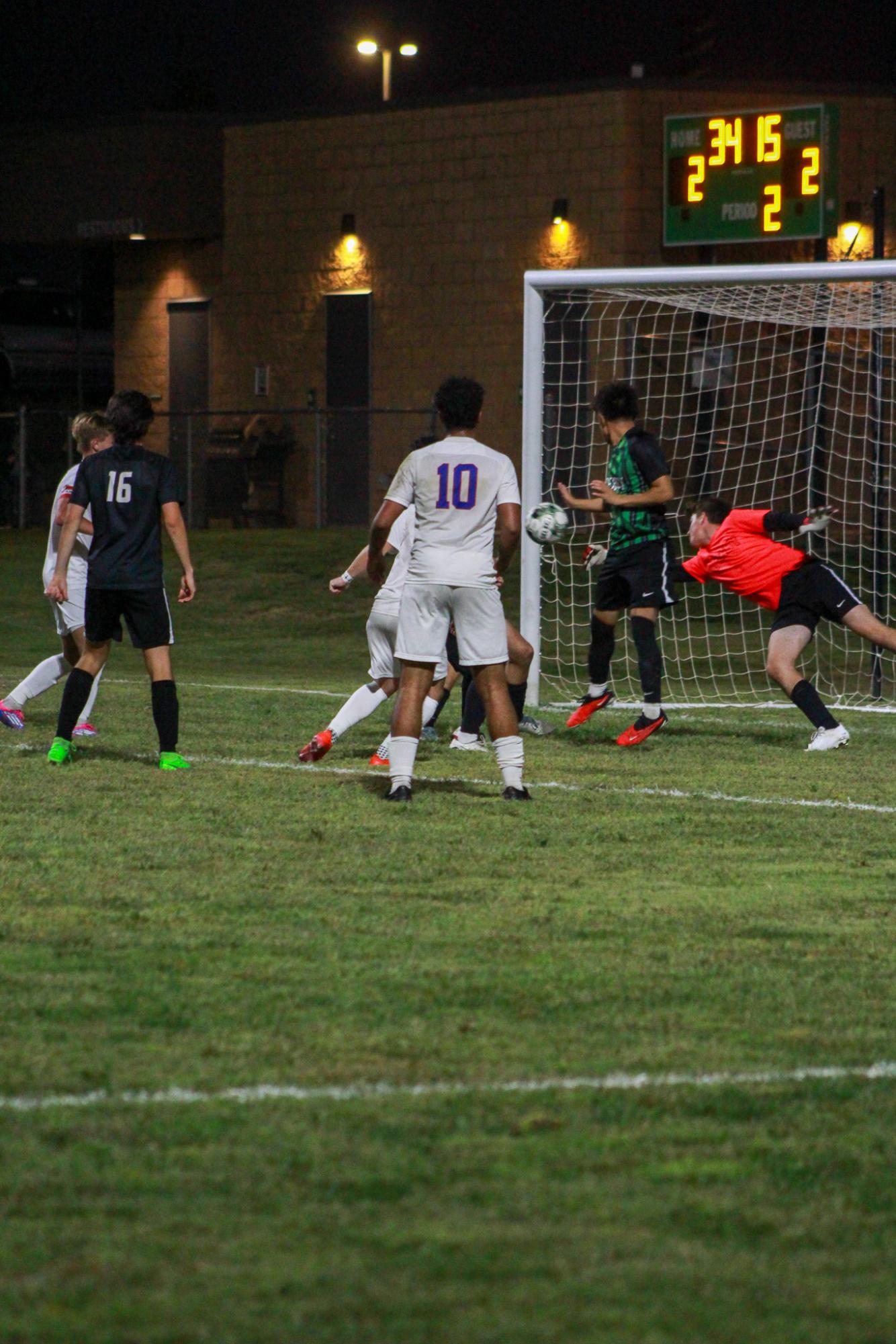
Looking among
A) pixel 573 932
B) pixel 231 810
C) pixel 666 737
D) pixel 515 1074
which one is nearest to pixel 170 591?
pixel 666 737

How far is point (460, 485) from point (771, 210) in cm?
1555

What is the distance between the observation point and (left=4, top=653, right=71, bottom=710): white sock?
11305 millimetres

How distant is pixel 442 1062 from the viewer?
15.0 feet

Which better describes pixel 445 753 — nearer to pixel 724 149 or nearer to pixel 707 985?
pixel 707 985

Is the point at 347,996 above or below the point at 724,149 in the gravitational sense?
below

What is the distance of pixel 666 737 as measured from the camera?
1192cm

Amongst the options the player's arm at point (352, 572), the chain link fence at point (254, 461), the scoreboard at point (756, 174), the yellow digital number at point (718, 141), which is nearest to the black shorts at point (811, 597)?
the player's arm at point (352, 572)

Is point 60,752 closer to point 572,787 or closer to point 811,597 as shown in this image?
point 572,787

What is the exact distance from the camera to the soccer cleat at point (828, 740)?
1124cm

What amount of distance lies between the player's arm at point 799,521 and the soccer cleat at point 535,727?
192cm

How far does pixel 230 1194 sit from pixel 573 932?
2.62 m

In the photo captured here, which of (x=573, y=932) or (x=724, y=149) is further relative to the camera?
(x=724, y=149)

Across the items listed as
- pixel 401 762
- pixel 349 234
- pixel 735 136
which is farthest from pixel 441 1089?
pixel 349 234

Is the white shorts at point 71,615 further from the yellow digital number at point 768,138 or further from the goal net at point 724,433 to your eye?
the yellow digital number at point 768,138
